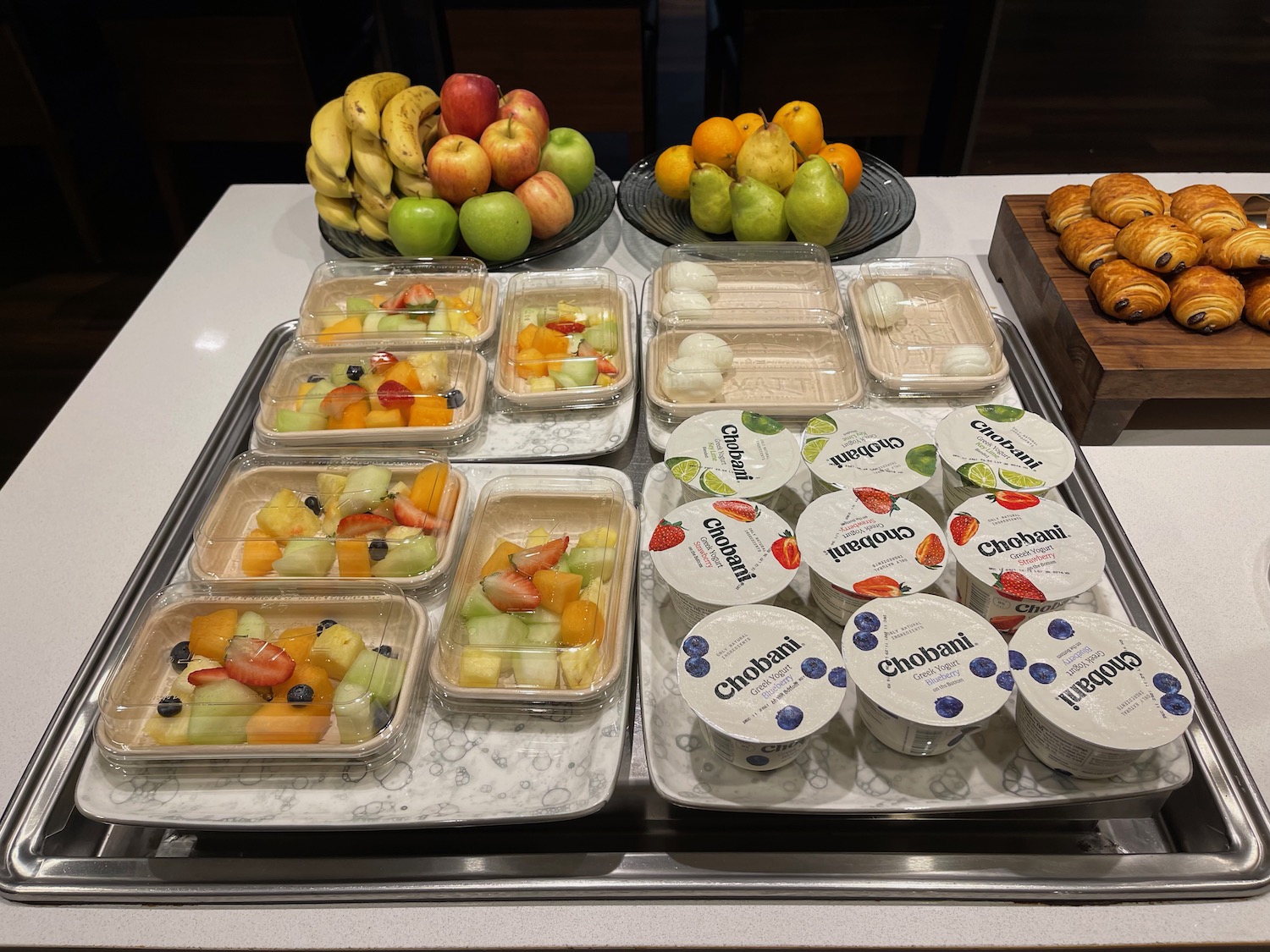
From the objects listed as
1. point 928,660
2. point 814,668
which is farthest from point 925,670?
point 814,668

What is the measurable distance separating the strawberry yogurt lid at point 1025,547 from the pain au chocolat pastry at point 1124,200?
0.71 m

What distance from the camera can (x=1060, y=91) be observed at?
4020 millimetres

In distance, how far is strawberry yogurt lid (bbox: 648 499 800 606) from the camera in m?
0.97

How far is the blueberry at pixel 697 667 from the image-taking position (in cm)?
88

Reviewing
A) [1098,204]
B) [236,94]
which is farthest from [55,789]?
[236,94]

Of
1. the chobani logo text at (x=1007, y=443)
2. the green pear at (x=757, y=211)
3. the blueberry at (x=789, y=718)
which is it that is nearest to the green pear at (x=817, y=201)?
the green pear at (x=757, y=211)

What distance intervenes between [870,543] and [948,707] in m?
0.22

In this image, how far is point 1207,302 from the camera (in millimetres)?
1290

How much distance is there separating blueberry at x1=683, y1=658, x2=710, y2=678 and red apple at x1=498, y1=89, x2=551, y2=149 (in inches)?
48.1

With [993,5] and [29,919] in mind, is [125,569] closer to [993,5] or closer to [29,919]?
[29,919]

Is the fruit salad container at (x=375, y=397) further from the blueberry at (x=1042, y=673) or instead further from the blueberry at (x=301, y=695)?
the blueberry at (x=1042, y=673)

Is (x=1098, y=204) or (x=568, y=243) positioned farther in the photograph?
(x=568, y=243)

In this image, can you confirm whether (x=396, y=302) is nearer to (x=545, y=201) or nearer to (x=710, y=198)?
(x=545, y=201)

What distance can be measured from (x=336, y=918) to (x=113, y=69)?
11.7ft
